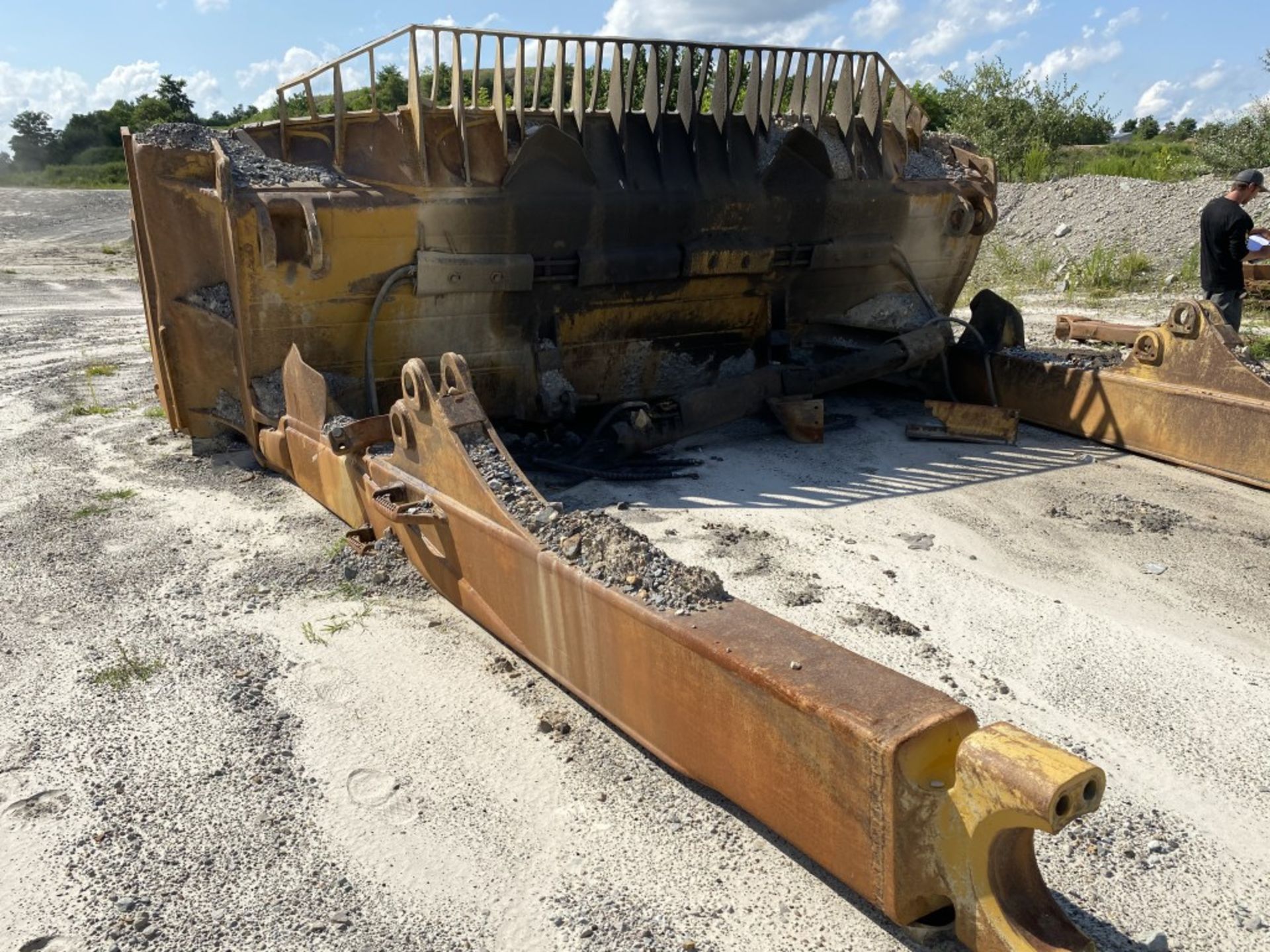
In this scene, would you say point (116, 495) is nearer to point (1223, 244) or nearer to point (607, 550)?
point (607, 550)

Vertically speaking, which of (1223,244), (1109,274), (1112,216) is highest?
(1223,244)

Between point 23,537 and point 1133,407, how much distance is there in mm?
5421

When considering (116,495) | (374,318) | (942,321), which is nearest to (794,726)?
(374,318)

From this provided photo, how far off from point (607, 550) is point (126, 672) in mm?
1751

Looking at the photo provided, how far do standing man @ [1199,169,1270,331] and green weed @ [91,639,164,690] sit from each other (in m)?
6.99

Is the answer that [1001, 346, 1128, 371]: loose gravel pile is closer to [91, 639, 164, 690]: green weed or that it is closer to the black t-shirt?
the black t-shirt

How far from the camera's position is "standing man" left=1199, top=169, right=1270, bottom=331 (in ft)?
24.1

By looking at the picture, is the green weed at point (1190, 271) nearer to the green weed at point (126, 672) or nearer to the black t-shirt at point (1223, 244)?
the black t-shirt at point (1223, 244)

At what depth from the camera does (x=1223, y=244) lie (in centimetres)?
740

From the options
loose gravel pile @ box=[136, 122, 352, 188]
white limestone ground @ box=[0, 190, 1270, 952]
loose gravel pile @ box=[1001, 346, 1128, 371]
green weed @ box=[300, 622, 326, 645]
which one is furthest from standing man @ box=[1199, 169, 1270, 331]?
green weed @ box=[300, 622, 326, 645]

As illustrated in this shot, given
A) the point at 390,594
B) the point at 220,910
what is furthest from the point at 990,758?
the point at 390,594

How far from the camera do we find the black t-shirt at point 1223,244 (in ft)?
24.0

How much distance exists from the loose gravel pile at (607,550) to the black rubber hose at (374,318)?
5.86ft

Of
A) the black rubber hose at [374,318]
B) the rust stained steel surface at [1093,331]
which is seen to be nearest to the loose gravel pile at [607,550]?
the black rubber hose at [374,318]
